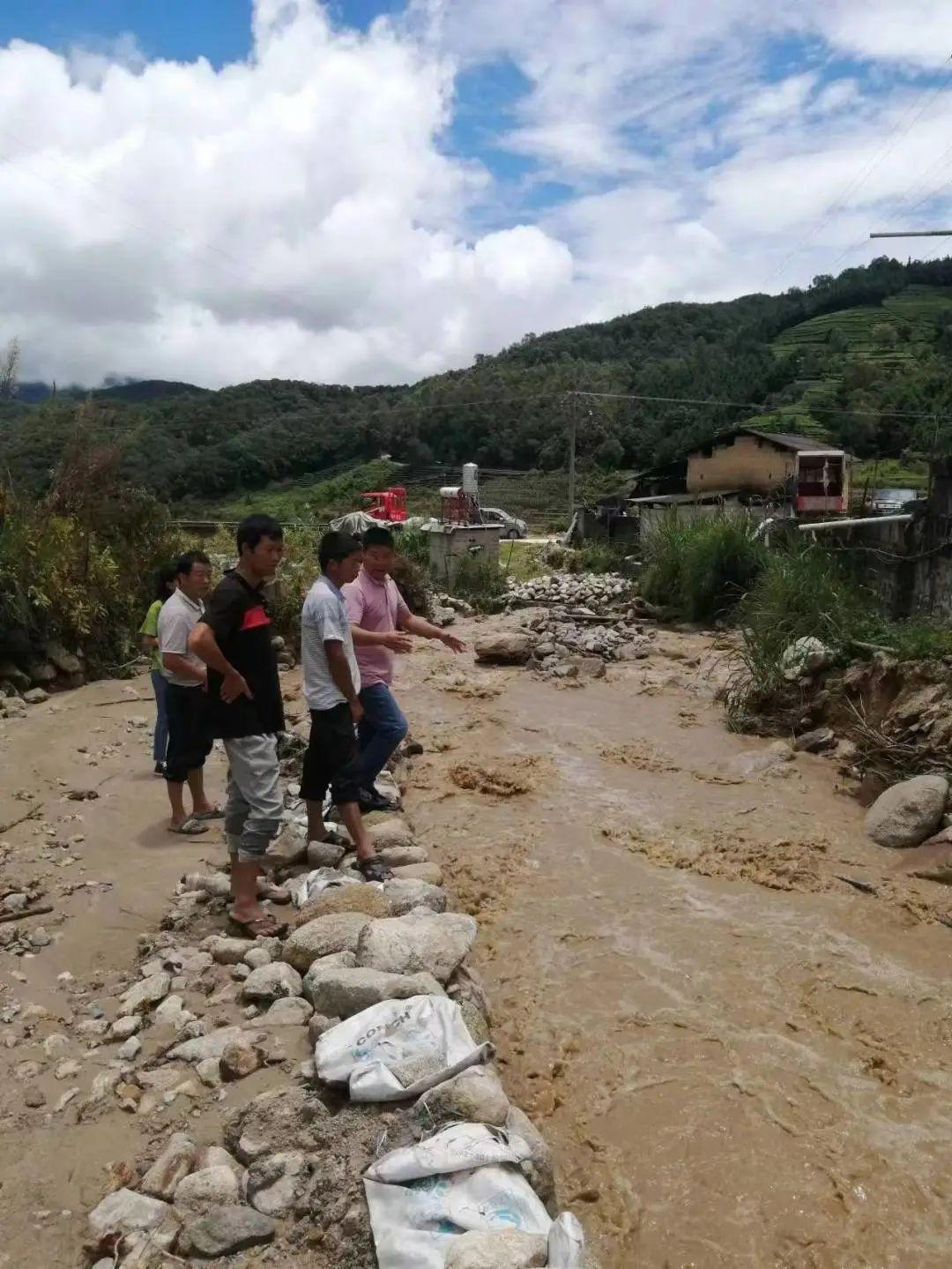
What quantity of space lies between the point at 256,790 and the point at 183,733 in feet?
4.62

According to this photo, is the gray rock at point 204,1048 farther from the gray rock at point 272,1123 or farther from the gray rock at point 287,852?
the gray rock at point 287,852

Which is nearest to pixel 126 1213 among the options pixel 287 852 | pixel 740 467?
pixel 287 852

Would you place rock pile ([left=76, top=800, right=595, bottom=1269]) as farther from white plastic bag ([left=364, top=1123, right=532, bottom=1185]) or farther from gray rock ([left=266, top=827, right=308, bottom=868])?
gray rock ([left=266, top=827, right=308, bottom=868])

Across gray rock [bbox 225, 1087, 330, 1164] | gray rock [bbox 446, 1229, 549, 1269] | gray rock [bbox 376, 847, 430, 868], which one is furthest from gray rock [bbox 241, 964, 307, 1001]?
gray rock [bbox 446, 1229, 549, 1269]

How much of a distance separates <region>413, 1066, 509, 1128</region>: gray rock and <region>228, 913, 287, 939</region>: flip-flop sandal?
1522mm

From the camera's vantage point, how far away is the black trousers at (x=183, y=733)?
202 inches

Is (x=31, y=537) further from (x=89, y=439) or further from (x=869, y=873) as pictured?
(x=869, y=873)

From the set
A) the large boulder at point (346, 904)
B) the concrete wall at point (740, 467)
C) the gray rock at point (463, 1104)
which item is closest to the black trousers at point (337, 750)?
the large boulder at point (346, 904)

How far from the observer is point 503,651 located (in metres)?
13.7

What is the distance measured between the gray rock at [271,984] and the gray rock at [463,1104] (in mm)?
1026

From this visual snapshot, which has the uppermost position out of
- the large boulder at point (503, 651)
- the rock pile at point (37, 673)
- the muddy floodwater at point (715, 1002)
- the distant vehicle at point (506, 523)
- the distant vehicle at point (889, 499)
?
the distant vehicle at point (889, 499)

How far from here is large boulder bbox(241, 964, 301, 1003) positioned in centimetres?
354

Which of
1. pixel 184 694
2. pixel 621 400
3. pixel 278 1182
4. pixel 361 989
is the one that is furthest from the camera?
pixel 621 400

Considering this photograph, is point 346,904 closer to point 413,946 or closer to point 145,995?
point 413,946
